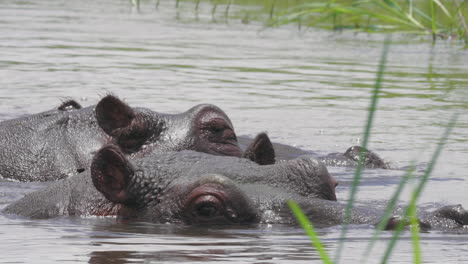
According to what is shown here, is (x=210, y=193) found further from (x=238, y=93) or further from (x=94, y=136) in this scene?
(x=238, y=93)

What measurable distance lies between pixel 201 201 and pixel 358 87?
7.47 meters

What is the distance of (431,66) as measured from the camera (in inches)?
533

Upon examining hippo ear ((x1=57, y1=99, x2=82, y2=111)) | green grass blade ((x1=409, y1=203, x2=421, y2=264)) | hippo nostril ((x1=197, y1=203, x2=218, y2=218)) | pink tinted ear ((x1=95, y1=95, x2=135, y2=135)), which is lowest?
hippo ear ((x1=57, y1=99, x2=82, y2=111))

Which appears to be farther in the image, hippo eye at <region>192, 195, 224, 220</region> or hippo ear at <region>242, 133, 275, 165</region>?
hippo ear at <region>242, 133, 275, 165</region>

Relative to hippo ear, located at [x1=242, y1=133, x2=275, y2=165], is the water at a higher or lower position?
lower

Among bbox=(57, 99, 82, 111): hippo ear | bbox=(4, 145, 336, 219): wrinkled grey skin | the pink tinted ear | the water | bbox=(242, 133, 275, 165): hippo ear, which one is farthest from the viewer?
bbox=(57, 99, 82, 111): hippo ear

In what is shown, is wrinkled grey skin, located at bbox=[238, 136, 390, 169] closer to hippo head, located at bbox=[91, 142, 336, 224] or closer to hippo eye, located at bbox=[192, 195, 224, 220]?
hippo head, located at bbox=[91, 142, 336, 224]

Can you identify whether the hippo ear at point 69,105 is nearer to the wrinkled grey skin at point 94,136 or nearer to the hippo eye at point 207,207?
the wrinkled grey skin at point 94,136

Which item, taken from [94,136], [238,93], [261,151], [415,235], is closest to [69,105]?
[94,136]

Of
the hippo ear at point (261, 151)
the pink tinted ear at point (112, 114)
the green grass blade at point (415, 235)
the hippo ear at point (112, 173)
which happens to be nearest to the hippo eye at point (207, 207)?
the hippo ear at point (112, 173)

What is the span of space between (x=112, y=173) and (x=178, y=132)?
73.1 inches

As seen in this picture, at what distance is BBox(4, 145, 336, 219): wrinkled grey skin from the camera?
462 centimetres

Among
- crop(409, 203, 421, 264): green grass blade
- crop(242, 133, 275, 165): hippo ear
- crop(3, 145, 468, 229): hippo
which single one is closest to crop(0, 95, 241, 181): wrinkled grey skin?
crop(242, 133, 275, 165): hippo ear

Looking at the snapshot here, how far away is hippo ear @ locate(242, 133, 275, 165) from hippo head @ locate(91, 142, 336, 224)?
299 millimetres
